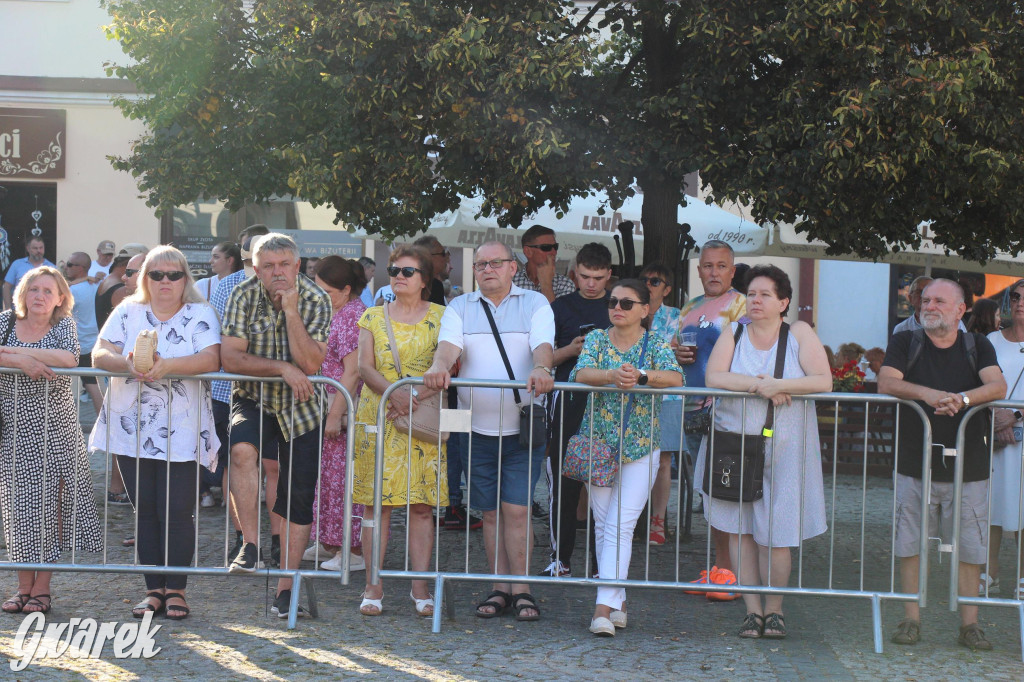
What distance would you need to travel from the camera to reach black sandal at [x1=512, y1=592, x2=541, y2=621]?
6.14 m

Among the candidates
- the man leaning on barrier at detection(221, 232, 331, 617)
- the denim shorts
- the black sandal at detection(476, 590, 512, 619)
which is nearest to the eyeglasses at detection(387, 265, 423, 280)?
the man leaning on barrier at detection(221, 232, 331, 617)

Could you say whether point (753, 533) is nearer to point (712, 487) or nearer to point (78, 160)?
point (712, 487)

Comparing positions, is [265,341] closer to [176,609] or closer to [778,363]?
[176,609]

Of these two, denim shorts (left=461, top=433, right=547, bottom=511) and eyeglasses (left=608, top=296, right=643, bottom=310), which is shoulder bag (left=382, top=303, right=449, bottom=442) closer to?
denim shorts (left=461, top=433, right=547, bottom=511)

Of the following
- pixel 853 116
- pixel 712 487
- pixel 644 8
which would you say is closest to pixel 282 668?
pixel 712 487

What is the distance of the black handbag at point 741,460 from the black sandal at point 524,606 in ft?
3.65

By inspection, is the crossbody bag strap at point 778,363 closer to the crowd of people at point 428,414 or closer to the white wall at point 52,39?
the crowd of people at point 428,414

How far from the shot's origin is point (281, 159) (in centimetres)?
843

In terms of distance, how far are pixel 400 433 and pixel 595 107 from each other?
11.4 ft

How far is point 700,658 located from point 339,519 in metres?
2.58

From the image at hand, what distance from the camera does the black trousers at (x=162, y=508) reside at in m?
5.90

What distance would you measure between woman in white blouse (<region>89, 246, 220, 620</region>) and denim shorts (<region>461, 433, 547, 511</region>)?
1.32 m

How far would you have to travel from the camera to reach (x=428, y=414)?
6.11 m

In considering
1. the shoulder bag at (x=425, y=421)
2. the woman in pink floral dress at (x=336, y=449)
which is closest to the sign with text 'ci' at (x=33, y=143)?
the woman in pink floral dress at (x=336, y=449)
